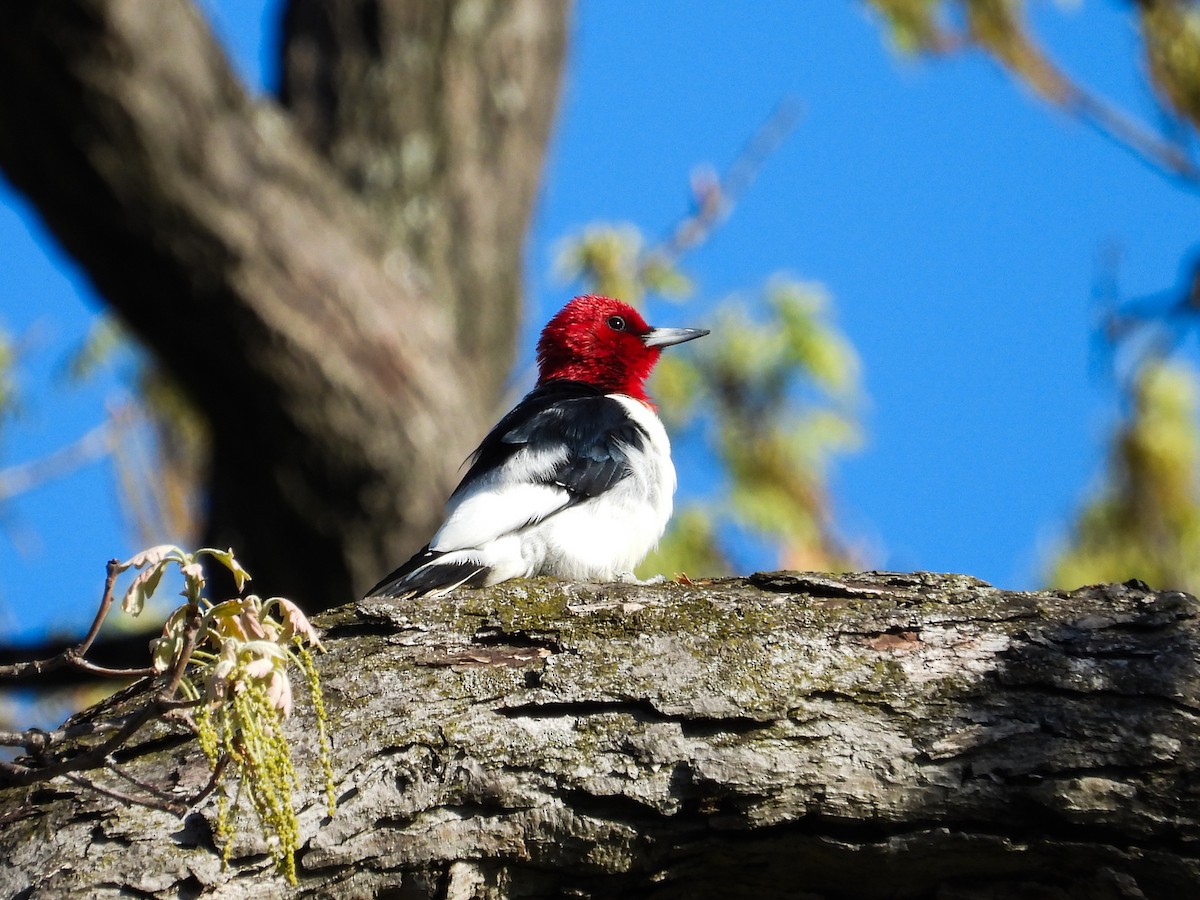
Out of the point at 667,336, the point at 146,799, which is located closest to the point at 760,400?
the point at 667,336

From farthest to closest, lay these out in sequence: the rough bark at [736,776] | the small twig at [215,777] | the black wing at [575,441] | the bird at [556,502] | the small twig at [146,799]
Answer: the black wing at [575,441]
the bird at [556,502]
the rough bark at [736,776]
the small twig at [146,799]
the small twig at [215,777]

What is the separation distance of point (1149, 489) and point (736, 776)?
443 centimetres

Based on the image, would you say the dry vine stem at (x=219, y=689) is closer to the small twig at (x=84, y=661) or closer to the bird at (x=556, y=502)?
the small twig at (x=84, y=661)

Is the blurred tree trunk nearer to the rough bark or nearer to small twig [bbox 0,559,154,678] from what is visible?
the rough bark

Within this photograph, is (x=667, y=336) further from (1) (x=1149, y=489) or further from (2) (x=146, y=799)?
(2) (x=146, y=799)

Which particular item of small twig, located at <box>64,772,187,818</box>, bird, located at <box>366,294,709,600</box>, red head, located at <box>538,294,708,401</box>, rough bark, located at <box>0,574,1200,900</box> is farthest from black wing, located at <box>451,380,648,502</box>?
small twig, located at <box>64,772,187,818</box>

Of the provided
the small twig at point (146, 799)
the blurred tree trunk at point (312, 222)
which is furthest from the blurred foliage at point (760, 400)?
the small twig at point (146, 799)

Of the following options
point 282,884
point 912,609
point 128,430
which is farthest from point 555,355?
point 282,884

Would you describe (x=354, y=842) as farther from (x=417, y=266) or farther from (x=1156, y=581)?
(x=1156, y=581)

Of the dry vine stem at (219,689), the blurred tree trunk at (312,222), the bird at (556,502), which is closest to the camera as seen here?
the dry vine stem at (219,689)

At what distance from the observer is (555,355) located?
228 inches

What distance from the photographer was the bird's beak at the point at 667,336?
573 centimetres

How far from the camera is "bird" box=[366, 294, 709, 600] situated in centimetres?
390

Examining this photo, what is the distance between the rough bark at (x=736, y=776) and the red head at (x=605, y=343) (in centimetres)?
304
